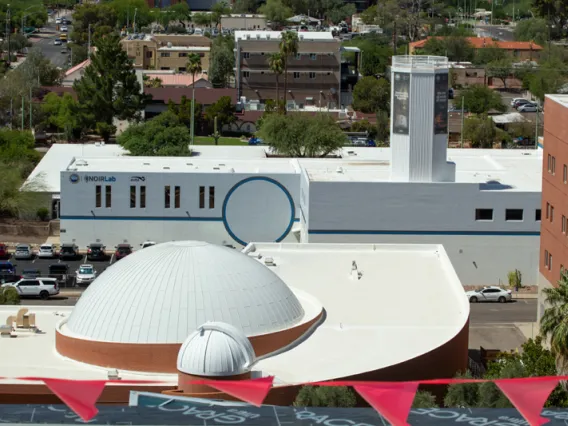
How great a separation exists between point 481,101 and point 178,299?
92.8 m

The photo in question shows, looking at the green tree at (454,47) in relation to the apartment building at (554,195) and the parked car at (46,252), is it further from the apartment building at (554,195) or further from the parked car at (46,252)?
the apartment building at (554,195)

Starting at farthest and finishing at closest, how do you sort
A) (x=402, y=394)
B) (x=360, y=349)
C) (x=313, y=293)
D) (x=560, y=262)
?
(x=560, y=262)
(x=313, y=293)
(x=360, y=349)
(x=402, y=394)

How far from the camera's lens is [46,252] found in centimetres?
7381

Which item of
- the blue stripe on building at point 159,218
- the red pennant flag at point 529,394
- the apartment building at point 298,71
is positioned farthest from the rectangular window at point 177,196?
the apartment building at point 298,71

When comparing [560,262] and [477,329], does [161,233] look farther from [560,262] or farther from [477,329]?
[560,262]

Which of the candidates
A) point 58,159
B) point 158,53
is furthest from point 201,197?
point 158,53

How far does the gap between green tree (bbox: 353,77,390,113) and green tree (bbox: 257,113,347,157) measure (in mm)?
38430

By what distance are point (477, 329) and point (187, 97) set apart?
215 feet

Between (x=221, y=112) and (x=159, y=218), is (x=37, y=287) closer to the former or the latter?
(x=159, y=218)

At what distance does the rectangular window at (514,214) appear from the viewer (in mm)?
69625

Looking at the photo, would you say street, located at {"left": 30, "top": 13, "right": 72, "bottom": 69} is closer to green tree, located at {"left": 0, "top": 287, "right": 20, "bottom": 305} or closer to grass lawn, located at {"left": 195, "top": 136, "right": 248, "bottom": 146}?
grass lawn, located at {"left": 195, "top": 136, "right": 248, "bottom": 146}

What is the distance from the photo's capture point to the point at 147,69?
153 metres

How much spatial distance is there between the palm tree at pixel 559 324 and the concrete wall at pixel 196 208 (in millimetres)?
28952

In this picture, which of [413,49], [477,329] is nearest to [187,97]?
[413,49]
